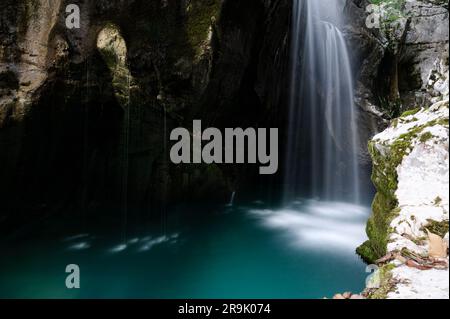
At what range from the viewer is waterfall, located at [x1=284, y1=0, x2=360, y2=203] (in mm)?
14008

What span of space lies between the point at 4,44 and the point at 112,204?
17.1ft

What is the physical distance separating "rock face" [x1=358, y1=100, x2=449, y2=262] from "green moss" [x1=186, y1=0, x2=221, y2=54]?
5984 millimetres

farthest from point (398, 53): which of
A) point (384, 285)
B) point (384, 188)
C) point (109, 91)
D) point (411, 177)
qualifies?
point (384, 285)

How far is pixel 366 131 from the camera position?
44.4ft

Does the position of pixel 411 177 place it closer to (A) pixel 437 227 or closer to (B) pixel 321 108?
(A) pixel 437 227

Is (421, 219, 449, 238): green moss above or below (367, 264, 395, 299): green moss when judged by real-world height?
above

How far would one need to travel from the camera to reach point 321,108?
53.8ft

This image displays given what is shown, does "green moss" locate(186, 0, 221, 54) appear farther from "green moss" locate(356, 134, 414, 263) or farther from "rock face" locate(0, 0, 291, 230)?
"green moss" locate(356, 134, 414, 263)

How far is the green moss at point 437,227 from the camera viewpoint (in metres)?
3.89

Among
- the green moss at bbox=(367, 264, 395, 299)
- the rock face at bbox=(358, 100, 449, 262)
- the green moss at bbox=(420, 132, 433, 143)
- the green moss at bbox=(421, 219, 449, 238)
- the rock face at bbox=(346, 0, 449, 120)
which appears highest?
the rock face at bbox=(346, 0, 449, 120)

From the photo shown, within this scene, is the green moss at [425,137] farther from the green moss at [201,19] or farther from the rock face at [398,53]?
the rock face at [398,53]

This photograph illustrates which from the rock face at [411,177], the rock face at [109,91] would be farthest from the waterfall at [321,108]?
the rock face at [411,177]

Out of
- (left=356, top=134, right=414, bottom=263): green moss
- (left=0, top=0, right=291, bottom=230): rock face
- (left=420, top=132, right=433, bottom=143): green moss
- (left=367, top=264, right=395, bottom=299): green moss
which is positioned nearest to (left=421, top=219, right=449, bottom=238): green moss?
(left=356, top=134, right=414, bottom=263): green moss

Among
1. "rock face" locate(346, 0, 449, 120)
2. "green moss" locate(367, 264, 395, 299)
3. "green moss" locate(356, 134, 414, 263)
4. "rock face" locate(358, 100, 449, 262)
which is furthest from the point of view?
"rock face" locate(346, 0, 449, 120)
